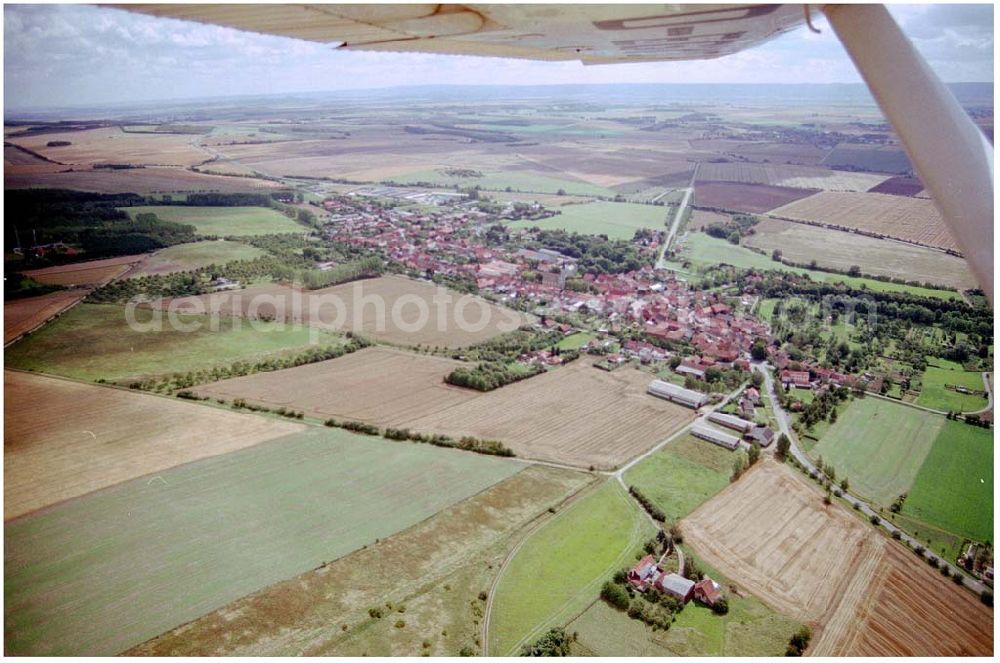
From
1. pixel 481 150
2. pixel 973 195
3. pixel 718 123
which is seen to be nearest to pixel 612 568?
pixel 973 195

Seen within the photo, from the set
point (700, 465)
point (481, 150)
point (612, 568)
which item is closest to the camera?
point (612, 568)

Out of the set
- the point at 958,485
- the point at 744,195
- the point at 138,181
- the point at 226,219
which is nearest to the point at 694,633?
the point at 958,485

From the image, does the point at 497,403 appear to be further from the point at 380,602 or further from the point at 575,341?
the point at 380,602

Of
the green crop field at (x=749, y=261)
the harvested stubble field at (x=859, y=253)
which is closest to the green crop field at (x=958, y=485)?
the green crop field at (x=749, y=261)

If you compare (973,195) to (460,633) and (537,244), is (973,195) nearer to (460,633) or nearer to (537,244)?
(460,633)

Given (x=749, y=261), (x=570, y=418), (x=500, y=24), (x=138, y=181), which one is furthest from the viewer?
(x=138, y=181)

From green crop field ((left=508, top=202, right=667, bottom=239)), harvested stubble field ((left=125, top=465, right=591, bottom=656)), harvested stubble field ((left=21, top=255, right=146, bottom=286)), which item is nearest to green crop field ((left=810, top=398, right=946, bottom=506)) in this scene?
harvested stubble field ((left=125, top=465, right=591, bottom=656))

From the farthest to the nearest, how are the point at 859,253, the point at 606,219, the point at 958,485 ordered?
the point at 606,219
the point at 859,253
the point at 958,485

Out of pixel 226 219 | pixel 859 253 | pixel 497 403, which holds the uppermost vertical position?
pixel 226 219
